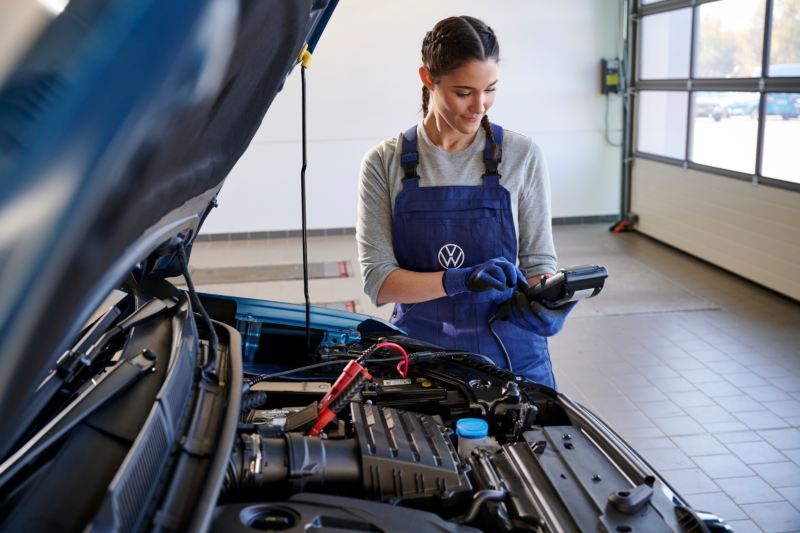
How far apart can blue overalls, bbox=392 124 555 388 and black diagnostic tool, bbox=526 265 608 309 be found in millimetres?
213

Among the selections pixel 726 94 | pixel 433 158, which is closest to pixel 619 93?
pixel 726 94

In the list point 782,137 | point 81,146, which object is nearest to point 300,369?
point 81,146

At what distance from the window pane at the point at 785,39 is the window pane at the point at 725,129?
13.2 inches

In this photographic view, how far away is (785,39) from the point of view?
5.84 m

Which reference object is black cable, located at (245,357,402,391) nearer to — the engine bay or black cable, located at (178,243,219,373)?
the engine bay

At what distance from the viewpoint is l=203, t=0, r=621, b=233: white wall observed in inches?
332

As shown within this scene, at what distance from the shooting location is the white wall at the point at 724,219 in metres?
5.89

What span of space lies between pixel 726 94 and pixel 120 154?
6.85 metres

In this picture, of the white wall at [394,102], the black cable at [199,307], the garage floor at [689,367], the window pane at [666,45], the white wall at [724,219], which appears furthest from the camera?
the white wall at [394,102]

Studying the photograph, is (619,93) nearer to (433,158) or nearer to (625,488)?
(433,158)

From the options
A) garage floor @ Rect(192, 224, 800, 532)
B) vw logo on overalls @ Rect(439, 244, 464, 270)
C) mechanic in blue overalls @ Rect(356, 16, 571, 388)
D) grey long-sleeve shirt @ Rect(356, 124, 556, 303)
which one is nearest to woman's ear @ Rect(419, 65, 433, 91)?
mechanic in blue overalls @ Rect(356, 16, 571, 388)

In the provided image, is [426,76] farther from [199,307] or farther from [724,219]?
[724,219]

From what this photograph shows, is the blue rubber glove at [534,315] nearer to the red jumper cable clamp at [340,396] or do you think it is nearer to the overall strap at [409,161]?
the overall strap at [409,161]

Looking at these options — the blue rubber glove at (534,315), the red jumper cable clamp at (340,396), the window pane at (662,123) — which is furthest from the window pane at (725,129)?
the red jumper cable clamp at (340,396)
